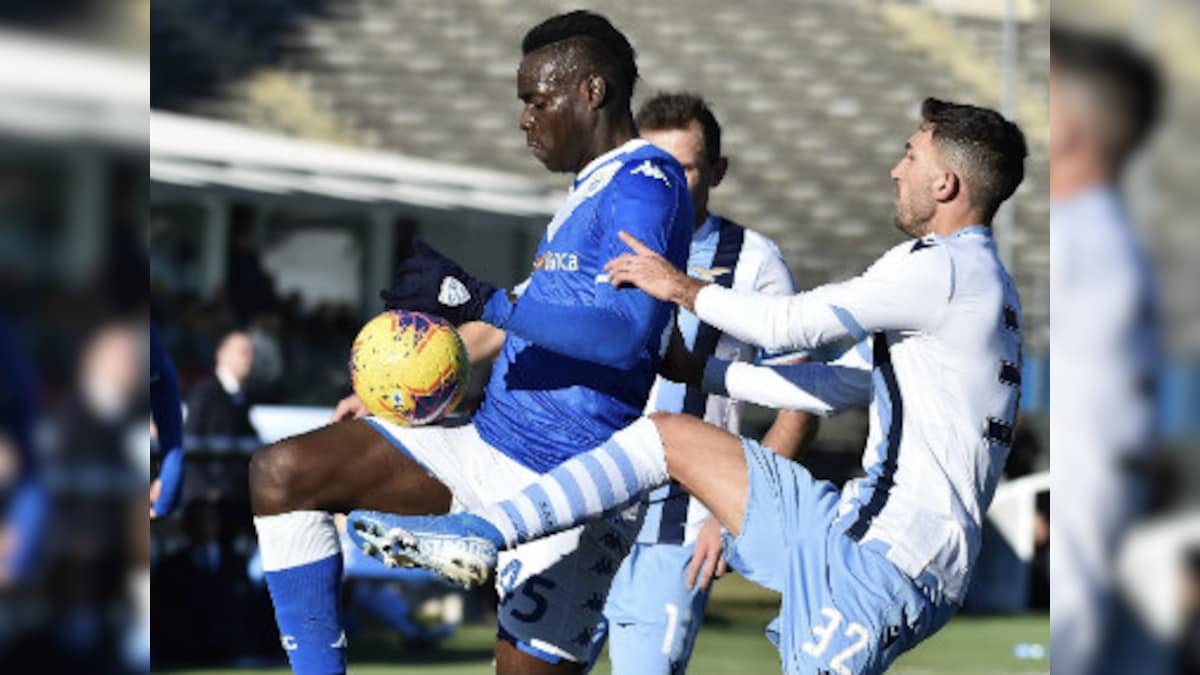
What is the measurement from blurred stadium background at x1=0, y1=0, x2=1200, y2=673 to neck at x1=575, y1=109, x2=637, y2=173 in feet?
3.58

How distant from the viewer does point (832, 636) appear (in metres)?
3.88

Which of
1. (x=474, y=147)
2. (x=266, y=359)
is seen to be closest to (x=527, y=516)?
(x=266, y=359)

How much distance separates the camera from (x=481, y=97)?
79.2 feet

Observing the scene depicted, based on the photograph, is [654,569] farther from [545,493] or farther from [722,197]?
[722,197]

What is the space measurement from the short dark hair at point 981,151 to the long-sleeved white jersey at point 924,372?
146mm

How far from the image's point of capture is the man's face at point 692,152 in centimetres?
582

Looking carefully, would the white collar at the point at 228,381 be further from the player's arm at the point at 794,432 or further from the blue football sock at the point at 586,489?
the blue football sock at the point at 586,489

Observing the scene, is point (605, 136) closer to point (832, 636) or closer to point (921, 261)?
point (921, 261)

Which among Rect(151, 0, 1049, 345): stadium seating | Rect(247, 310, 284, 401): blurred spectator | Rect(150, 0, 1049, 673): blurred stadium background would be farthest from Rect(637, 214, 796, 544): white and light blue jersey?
Rect(151, 0, 1049, 345): stadium seating

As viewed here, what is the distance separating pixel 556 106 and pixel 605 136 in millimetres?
141

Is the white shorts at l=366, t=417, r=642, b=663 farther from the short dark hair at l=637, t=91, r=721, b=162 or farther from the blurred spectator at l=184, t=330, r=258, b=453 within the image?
the blurred spectator at l=184, t=330, r=258, b=453

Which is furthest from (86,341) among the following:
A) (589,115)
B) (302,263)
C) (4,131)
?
(302,263)

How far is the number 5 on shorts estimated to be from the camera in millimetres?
3873

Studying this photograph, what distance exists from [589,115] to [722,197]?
18672 millimetres
